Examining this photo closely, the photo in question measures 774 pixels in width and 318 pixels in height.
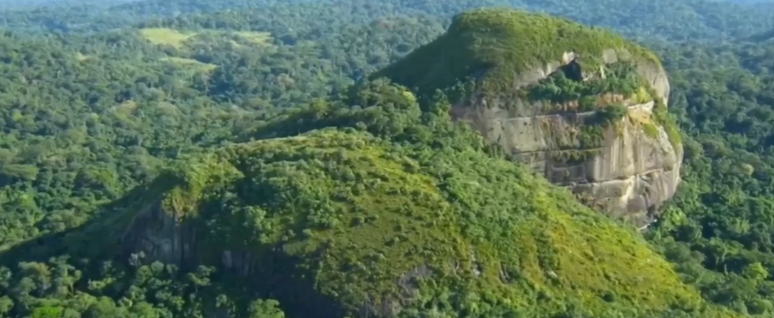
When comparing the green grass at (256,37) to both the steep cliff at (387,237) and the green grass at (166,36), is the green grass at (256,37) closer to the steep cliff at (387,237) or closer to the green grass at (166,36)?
the green grass at (166,36)

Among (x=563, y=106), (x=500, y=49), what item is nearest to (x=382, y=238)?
(x=563, y=106)

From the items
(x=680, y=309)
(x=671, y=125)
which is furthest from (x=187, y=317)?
(x=671, y=125)

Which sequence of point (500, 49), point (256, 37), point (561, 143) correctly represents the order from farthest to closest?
point (256, 37)
point (500, 49)
point (561, 143)

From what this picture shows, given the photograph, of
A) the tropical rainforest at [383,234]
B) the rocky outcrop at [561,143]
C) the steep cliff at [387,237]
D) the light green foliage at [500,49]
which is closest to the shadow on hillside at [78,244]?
the tropical rainforest at [383,234]

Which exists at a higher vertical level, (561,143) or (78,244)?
(561,143)

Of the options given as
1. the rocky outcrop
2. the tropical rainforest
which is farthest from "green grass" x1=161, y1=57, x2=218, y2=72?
the rocky outcrop

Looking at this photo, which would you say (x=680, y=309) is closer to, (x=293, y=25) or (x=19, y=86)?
(x=19, y=86)

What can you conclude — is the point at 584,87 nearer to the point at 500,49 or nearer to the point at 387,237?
the point at 500,49

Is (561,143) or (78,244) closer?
(78,244)

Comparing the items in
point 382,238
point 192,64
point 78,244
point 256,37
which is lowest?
point 256,37

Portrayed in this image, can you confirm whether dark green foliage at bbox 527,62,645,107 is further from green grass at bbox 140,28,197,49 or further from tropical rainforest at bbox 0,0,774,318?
green grass at bbox 140,28,197,49
